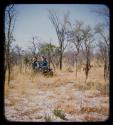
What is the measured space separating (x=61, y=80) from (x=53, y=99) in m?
0.26

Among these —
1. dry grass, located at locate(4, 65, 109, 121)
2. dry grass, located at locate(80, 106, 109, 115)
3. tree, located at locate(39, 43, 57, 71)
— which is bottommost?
dry grass, located at locate(80, 106, 109, 115)

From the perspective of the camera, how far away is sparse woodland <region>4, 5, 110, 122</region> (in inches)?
137

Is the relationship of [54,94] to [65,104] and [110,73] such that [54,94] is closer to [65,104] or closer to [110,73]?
[65,104]

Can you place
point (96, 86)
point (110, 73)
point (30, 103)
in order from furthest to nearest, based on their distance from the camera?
point (96, 86), point (30, 103), point (110, 73)

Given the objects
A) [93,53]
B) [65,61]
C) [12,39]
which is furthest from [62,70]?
[12,39]

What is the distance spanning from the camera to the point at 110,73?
11.0ft

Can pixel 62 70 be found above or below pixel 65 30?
below

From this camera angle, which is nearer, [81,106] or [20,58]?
[81,106]

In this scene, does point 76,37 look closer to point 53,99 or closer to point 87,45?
point 87,45

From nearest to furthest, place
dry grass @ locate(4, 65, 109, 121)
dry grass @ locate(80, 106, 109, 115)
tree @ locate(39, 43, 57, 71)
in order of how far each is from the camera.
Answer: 1. dry grass @ locate(80, 106, 109, 115)
2. dry grass @ locate(4, 65, 109, 121)
3. tree @ locate(39, 43, 57, 71)

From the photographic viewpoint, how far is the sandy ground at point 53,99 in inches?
135

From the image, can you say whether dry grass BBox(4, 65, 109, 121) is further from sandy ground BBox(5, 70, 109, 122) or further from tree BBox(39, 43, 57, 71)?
tree BBox(39, 43, 57, 71)

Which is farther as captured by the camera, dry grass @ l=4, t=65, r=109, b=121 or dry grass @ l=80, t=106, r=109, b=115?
dry grass @ l=4, t=65, r=109, b=121

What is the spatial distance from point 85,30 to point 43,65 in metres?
0.64
